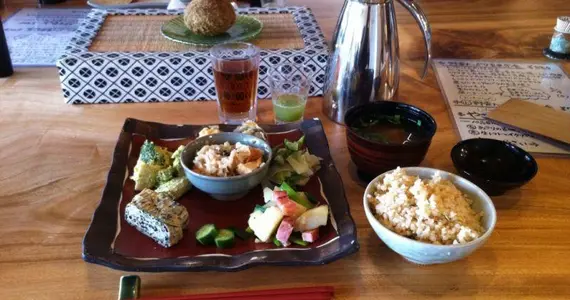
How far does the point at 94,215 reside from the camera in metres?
0.78

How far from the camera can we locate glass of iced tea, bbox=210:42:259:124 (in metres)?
1.05

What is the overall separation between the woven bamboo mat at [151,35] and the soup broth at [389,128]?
36 centimetres

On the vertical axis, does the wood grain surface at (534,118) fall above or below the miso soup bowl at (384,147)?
below

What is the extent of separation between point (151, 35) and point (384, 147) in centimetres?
74

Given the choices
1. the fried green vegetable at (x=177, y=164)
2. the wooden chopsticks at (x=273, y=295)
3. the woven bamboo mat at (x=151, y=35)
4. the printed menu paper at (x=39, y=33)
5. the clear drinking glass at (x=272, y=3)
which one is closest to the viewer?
the wooden chopsticks at (x=273, y=295)

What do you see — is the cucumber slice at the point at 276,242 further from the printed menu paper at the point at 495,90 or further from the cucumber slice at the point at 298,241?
the printed menu paper at the point at 495,90

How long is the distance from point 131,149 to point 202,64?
0.29 metres

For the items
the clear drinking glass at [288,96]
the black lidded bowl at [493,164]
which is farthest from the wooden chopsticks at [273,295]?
the clear drinking glass at [288,96]

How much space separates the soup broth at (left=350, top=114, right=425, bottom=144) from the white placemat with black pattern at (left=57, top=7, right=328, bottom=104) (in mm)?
288

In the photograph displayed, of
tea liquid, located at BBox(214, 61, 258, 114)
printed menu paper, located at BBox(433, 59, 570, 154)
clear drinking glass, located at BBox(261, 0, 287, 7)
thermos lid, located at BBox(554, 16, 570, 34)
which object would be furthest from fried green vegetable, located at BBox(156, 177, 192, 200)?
thermos lid, located at BBox(554, 16, 570, 34)

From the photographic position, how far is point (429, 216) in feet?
2.31

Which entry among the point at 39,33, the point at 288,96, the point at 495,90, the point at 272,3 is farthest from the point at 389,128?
the point at 39,33

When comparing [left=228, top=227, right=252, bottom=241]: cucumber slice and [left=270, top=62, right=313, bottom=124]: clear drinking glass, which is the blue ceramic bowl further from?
[left=270, top=62, right=313, bottom=124]: clear drinking glass

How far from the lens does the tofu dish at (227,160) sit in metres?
0.82
